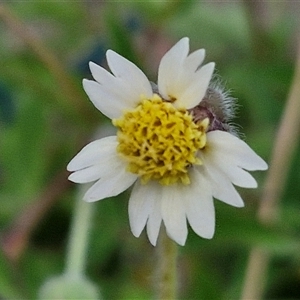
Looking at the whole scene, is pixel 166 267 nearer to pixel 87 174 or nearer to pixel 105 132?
pixel 87 174

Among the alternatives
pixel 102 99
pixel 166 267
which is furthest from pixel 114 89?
pixel 166 267

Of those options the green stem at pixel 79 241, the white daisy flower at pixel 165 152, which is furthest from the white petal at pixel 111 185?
the green stem at pixel 79 241

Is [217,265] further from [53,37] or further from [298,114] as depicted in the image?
[53,37]

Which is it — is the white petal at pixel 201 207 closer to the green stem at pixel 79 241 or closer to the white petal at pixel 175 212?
the white petal at pixel 175 212

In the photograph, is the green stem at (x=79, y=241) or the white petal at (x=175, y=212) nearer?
the white petal at (x=175, y=212)

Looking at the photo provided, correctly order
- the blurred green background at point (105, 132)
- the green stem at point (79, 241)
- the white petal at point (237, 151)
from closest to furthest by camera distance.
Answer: the white petal at point (237, 151) < the green stem at point (79, 241) < the blurred green background at point (105, 132)

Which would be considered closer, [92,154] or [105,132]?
[92,154]

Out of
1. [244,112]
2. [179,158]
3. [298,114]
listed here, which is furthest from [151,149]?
[244,112]
